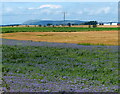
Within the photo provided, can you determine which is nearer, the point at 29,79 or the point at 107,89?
the point at 107,89

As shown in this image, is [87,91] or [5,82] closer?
[87,91]

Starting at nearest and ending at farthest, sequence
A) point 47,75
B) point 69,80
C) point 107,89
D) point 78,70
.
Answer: point 107,89
point 69,80
point 47,75
point 78,70

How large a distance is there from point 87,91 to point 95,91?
0.31 m

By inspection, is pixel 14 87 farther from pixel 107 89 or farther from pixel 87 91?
pixel 107 89

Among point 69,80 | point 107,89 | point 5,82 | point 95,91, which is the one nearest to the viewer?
point 95,91

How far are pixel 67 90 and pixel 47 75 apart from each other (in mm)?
4454

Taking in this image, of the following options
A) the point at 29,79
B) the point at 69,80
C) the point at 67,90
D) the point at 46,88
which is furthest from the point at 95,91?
the point at 29,79

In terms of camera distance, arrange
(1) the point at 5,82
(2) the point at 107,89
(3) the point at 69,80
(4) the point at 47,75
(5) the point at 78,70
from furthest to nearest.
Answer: (5) the point at 78,70
(4) the point at 47,75
(3) the point at 69,80
(1) the point at 5,82
(2) the point at 107,89

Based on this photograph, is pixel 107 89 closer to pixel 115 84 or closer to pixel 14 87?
pixel 115 84

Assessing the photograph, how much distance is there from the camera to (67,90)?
1120 centimetres

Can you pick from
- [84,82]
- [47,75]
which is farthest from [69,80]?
[47,75]

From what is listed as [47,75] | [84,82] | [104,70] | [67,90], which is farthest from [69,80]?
[104,70]

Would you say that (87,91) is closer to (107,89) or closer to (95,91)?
(95,91)

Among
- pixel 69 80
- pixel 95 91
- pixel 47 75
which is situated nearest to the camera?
pixel 95 91
